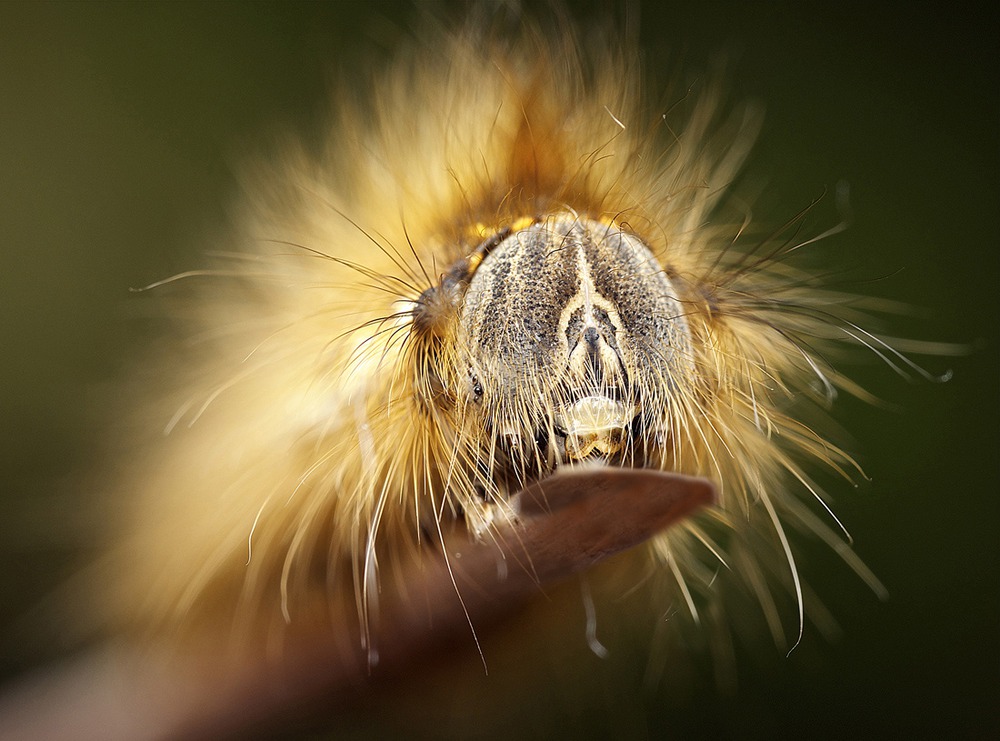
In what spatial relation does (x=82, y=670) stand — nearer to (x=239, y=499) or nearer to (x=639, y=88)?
(x=239, y=499)

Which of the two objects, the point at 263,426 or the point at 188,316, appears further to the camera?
the point at 188,316

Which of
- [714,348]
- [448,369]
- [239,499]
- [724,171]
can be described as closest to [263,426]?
[239,499]

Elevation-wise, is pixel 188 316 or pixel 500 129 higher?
pixel 188 316

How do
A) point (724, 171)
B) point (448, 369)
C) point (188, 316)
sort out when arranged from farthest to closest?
point (188, 316) < point (724, 171) < point (448, 369)

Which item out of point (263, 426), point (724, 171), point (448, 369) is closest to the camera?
point (448, 369)
